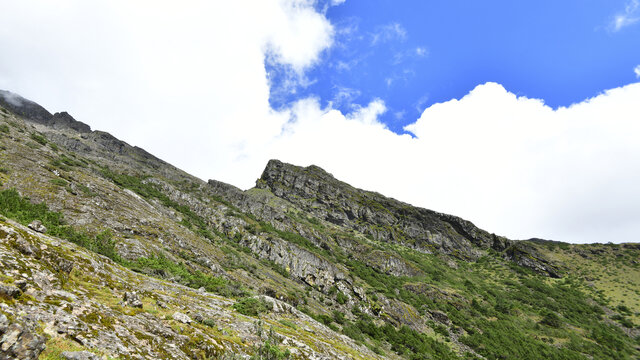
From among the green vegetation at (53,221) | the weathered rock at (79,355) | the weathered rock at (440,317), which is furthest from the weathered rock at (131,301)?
the weathered rock at (440,317)

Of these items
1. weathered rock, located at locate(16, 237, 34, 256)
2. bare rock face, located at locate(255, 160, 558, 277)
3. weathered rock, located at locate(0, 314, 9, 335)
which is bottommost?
weathered rock, located at locate(16, 237, 34, 256)

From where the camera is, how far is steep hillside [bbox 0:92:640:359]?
9.95 metres

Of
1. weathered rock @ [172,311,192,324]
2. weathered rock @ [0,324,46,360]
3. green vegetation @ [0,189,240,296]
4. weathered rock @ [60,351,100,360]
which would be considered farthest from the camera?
green vegetation @ [0,189,240,296]

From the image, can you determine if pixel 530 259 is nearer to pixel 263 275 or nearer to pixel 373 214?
pixel 373 214

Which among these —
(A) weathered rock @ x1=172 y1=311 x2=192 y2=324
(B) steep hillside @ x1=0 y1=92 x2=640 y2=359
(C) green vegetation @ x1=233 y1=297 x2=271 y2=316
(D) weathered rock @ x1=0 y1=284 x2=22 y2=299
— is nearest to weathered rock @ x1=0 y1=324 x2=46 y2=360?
(B) steep hillside @ x1=0 y1=92 x2=640 y2=359

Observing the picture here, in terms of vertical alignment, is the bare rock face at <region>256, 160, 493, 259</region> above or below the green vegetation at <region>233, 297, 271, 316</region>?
above

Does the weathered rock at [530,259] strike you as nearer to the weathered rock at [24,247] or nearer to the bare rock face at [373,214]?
the bare rock face at [373,214]

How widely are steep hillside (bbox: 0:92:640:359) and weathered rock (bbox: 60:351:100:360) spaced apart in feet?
0.42

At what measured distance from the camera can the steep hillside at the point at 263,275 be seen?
995 cm

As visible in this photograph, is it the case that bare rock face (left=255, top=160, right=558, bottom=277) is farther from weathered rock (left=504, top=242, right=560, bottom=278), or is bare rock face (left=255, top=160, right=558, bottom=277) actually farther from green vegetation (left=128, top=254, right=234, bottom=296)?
green vegetation (left=128, top=254, right=234, bottom=296)

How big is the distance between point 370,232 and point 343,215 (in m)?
17.5

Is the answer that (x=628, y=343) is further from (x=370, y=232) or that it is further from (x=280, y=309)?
(x=280, y=309)

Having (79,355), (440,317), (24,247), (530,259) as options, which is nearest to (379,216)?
(530,259)

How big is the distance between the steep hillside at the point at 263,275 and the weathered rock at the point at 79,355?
0.42 ft
